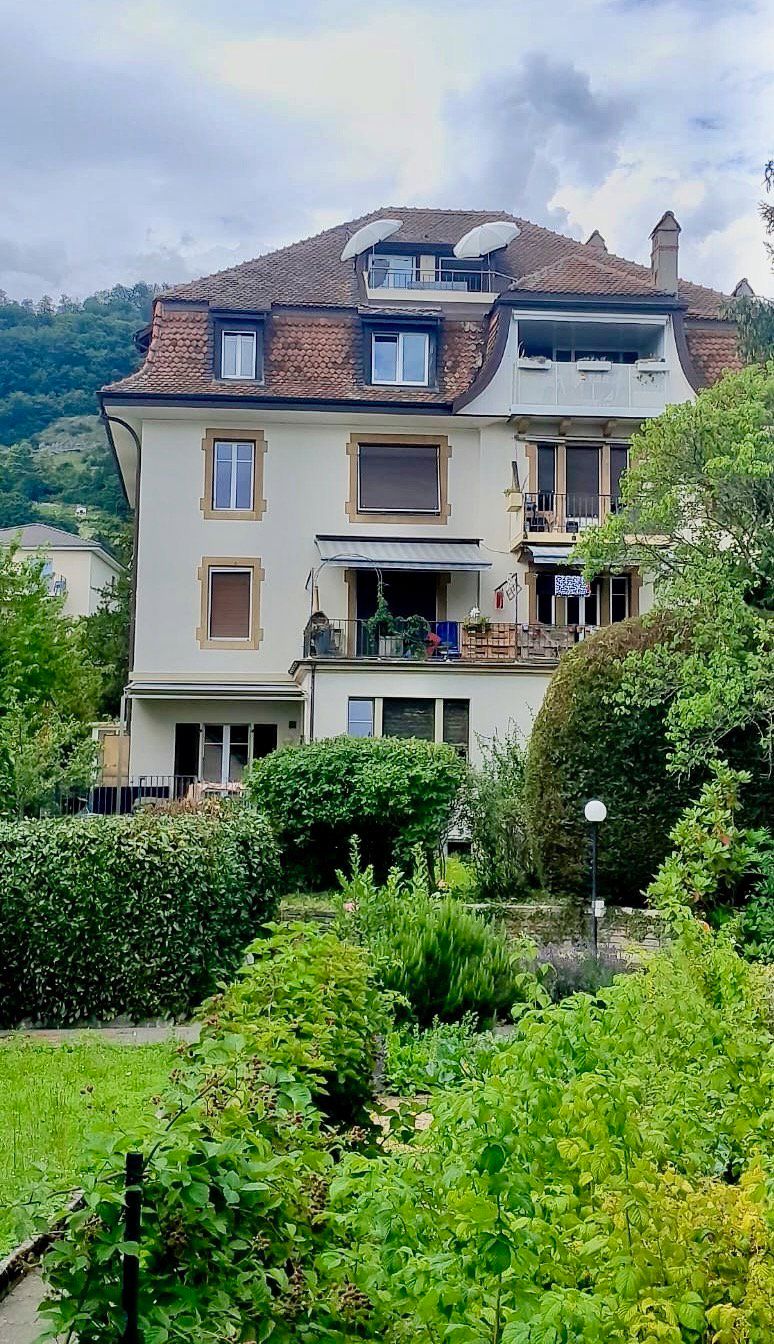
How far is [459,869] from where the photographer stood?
16172mm

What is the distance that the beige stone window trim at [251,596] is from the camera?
29469mm

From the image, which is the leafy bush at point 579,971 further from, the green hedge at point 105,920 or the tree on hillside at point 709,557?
the green hedge at point 105,920

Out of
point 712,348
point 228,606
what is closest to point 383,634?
point 228,606

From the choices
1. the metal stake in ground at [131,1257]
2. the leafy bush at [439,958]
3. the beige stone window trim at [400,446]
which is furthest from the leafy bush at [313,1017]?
the beige stone window trim at [400,446]

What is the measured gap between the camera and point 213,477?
30.0 metres

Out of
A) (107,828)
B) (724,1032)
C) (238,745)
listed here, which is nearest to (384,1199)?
(724,1032)

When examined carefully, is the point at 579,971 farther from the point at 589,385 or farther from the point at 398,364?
the point at 398,364

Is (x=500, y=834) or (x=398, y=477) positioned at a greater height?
(x=398, y=477)

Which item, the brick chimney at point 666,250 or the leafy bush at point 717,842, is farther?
the brick chimney at point 666,250

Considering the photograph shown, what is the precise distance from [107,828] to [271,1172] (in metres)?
8.20

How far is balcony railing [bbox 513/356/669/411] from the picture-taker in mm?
29453

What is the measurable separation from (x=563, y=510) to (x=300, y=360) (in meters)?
7.81

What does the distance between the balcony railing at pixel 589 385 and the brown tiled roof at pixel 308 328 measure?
60.4 inches

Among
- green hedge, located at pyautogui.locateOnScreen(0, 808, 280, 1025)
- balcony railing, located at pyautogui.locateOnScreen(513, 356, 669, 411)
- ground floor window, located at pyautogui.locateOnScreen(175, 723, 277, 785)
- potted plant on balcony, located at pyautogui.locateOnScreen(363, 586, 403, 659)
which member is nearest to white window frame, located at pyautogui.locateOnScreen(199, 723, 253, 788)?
ground floor window, located at pyautogui.locateOnScreen(175, 723, 277, 785)
